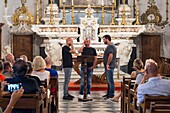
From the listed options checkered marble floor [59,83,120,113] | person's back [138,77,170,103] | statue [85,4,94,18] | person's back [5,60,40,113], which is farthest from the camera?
statue [85,4,94,18]

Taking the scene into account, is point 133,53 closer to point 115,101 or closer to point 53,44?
point 53,44

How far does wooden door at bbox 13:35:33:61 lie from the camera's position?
59.0 ft

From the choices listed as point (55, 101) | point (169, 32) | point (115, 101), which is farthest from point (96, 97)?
point (169, 32)

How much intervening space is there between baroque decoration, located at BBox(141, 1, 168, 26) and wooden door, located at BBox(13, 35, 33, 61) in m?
4.47

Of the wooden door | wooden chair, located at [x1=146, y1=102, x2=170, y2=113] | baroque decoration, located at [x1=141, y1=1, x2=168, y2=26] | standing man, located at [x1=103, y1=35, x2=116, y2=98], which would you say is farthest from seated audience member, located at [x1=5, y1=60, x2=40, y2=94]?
baroque decoration, located at [x1=141, y1=1, x2=168, y2=26]

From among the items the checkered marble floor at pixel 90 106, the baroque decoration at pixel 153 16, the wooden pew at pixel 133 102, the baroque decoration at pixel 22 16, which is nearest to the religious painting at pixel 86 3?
the baroque decoration at pixel 153 16

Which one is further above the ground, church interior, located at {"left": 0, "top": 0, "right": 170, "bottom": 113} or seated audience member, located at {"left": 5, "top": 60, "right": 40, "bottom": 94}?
church interior, located at {"left": 0, "top": 0, "right": 170, "bottom": 113}

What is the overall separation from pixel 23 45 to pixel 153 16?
510 cm

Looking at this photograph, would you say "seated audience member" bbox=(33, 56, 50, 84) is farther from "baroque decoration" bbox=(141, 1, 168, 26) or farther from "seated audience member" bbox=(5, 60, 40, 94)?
"baroque decoration" bbox=(141, 1, 168, 26)

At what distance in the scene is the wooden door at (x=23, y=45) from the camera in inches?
707

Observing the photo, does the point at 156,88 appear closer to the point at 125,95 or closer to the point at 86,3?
the point at 125,95

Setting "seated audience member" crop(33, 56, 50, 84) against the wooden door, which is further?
the wooden door

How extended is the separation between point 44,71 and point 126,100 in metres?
1.52

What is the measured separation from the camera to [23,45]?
18.1 metres
